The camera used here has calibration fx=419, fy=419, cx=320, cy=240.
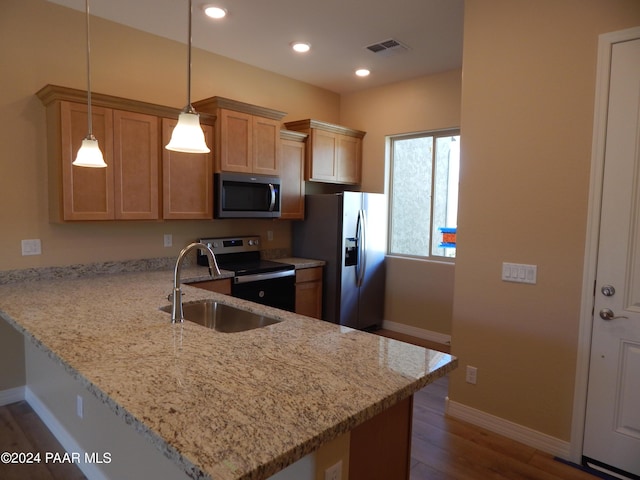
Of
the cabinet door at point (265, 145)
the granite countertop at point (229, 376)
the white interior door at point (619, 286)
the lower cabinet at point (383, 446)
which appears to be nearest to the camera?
the granite countertop at point (229, 376)

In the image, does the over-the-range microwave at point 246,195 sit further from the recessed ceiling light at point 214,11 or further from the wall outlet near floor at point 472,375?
the wall outlet near floor at point 472,375

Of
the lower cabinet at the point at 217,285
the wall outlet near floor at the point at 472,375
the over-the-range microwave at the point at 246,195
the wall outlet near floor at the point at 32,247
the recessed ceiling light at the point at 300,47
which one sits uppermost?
the recessed ceiling light at the point at 300,47

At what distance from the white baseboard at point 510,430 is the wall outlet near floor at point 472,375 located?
182 mm

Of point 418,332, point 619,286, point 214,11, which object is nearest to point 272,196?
point 214,11

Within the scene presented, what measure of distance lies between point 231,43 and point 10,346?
9.56 ft

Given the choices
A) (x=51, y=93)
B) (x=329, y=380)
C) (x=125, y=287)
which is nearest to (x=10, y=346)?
(x=125, y=287)

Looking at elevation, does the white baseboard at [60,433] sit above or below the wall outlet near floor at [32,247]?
below

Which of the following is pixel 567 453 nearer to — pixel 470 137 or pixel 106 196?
pixel 470 137

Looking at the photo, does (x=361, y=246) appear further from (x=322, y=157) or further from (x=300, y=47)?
(x=300, y=47)

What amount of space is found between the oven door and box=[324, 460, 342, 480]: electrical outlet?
2.45 metres

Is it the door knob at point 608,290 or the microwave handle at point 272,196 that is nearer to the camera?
the door knob at point 608,290

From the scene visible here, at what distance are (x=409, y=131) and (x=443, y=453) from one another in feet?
10.7

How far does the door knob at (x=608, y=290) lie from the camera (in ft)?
7.23

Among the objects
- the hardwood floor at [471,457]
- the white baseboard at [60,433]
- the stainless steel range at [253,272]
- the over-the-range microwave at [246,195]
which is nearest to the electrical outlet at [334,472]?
the hardwood floor at [471,457]
